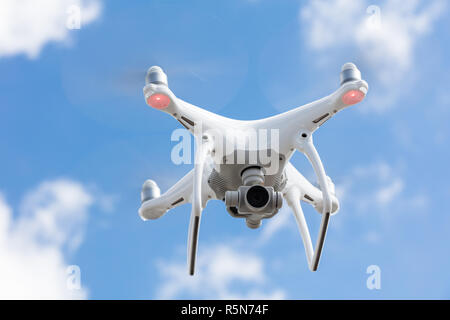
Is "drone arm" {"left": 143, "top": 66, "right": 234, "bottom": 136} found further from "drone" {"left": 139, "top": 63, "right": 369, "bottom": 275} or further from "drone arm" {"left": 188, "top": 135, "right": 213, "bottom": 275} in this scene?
"drone arm" {"left": 188, "top": 135, "right": 213, "bottom": 275}

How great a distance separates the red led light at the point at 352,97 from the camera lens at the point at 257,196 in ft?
11.8

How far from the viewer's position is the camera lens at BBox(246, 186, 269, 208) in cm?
1777

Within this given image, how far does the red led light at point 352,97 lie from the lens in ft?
62.2

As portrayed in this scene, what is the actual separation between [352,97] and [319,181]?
2738mm

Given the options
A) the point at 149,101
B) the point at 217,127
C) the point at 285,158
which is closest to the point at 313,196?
the point at 285,158

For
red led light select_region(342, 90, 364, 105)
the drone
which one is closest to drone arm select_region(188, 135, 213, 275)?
the drone

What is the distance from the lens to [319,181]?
18.0 metres

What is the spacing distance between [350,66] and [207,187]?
538 cm

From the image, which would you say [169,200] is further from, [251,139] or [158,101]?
[251,139]

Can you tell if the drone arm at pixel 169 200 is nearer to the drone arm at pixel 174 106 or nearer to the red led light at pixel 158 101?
the drone arm at pixel 174 106

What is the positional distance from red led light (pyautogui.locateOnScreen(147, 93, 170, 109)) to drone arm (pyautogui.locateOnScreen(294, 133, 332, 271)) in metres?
3.75

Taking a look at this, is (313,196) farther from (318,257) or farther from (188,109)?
(188,109)

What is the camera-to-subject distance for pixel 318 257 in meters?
18.7

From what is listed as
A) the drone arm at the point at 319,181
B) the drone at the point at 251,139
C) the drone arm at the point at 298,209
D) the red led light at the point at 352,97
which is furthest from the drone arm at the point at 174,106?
the red led light at the point at 352,97
